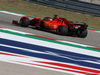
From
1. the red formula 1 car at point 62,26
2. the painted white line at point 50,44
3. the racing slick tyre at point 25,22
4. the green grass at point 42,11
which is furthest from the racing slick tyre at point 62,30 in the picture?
the green grass at point 42,11

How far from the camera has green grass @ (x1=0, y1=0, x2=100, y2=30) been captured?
12995 mm

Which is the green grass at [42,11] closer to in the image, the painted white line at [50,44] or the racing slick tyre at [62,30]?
the racing slick tyre at [62,30]

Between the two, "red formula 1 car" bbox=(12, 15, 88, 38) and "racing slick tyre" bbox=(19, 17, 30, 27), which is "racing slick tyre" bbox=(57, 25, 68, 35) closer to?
"red formula 1 car" bbox=(12, 15, 88, 38)

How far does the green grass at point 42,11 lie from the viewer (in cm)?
1299

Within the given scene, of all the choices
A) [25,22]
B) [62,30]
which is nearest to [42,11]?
[25,22]

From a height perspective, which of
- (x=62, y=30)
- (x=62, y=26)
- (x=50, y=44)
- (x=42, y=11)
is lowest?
(x=50, y=44)

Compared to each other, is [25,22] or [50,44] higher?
[25,22]

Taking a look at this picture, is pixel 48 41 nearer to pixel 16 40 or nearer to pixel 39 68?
pixel 16 40

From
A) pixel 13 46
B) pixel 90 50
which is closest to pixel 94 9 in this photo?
pixel 90 50

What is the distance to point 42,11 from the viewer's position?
546 inches

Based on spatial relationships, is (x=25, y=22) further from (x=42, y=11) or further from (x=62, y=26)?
(x=42, y=11)

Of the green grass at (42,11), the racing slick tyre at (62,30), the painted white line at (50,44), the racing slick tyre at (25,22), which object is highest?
the green grass at (42,11)

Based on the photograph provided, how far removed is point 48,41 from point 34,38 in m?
0.50

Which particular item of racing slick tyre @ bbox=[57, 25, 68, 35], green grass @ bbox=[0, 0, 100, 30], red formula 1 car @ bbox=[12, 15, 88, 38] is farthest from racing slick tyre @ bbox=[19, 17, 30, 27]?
green grass @ bbox=[0, 0, 100, 30]
